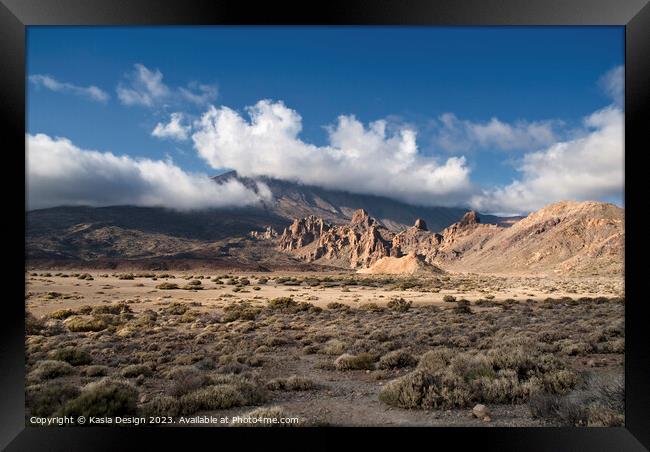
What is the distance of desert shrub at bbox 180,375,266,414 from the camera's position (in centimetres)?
507

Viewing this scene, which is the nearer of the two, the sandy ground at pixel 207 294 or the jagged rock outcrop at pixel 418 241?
the sandy ground at pixel 207 294

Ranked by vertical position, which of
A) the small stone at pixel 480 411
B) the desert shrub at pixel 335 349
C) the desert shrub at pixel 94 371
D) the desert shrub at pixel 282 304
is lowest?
the desert shrub at pixel 282 304

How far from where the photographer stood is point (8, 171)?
3902mm

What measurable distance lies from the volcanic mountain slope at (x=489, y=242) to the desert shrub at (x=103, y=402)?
65.0 metres

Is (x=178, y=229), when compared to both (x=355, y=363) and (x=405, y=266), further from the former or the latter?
(x=355, y=363)

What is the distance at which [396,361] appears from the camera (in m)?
7.39

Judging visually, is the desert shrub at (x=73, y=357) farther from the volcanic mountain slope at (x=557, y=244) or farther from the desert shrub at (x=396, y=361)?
the volcanic mountain slope at (x=557, y=244)

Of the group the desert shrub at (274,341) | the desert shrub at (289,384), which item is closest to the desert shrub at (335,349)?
the desert shrub at (274,341)

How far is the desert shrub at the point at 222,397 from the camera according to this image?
507 cm

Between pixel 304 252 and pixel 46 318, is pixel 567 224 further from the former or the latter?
pixel 46 318

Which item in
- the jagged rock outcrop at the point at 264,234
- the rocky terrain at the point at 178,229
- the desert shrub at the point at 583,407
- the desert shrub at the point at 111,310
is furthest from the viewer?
the jagged rock outcrop at the point at 264,234
